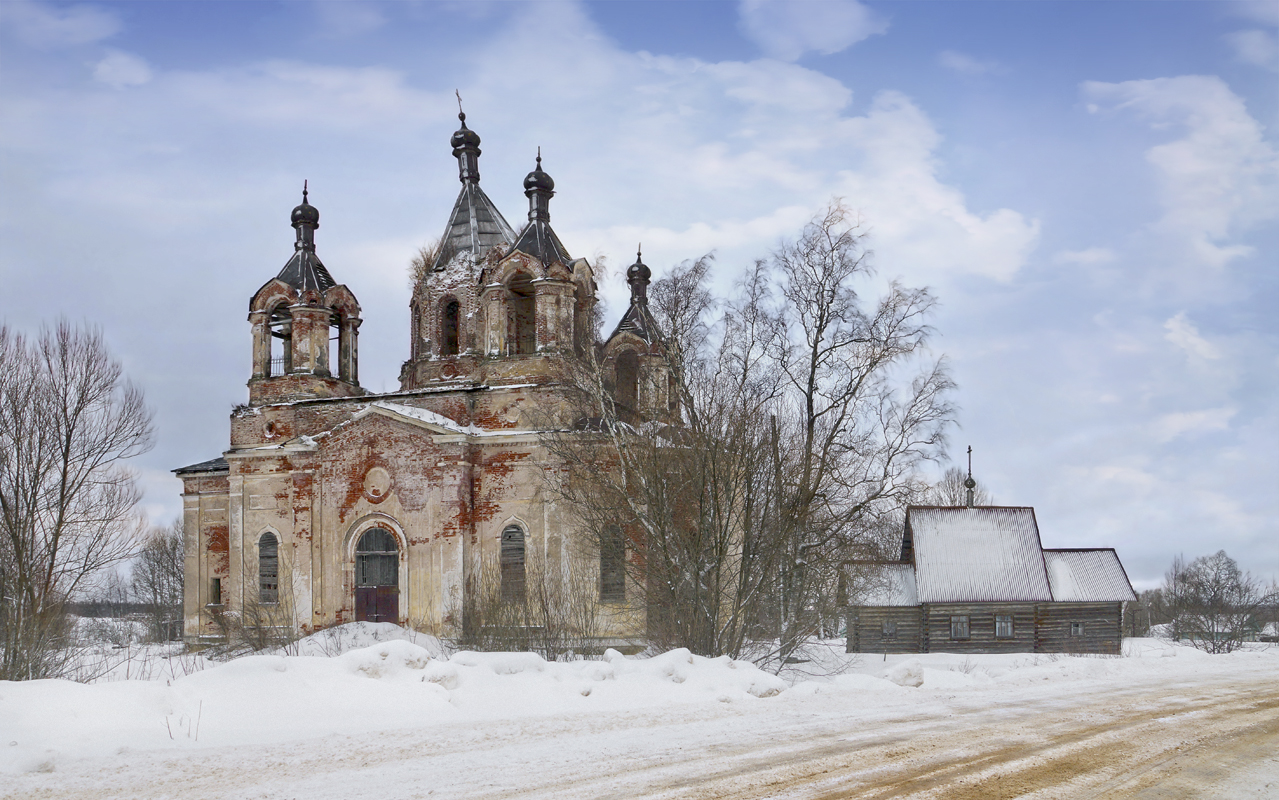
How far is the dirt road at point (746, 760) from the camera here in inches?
265

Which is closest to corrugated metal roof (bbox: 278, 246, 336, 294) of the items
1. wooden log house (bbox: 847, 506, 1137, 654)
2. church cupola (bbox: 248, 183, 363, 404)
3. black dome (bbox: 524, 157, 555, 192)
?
church cupola (bbox: 248, 183, 363, 404)

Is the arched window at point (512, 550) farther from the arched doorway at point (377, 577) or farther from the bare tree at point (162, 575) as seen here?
the bare tree at point (162, 575)

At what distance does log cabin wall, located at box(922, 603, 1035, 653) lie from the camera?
29188mm

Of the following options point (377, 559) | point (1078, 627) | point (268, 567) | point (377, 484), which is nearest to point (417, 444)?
point (377, 484)

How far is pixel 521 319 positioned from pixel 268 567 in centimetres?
852

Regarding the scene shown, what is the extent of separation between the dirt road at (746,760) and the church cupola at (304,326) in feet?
61.8

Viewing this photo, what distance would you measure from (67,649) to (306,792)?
369 inches

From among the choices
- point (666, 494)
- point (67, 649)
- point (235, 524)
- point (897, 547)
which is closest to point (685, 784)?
point (666, 494)

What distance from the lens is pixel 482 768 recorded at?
735 cm

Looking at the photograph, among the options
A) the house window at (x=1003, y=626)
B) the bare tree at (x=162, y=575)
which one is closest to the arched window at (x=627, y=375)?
the house window at (x=1003, y=626)

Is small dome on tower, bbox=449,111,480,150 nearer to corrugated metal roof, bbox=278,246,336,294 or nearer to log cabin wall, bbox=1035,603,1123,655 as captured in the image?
corrugated metal roof, bbox=278,246,336,294

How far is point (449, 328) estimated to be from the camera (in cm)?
2728

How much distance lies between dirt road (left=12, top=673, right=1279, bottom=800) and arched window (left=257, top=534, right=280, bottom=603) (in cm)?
1772

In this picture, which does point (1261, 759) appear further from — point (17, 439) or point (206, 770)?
point (17, 439)
